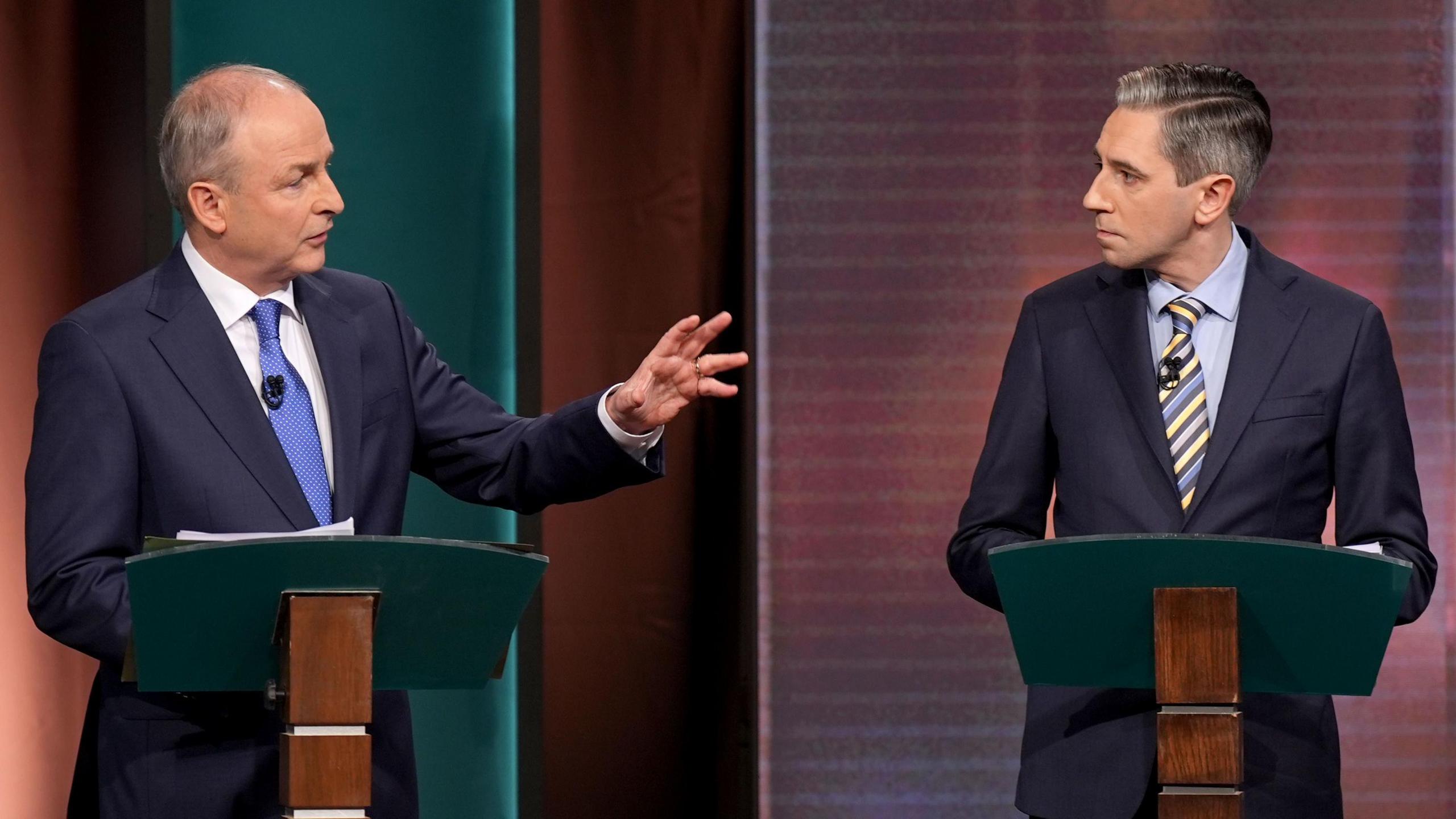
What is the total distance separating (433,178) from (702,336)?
177 cm

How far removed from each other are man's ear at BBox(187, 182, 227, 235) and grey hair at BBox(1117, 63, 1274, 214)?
4.54 ft

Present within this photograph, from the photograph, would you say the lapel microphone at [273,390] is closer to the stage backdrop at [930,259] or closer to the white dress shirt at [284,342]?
the white dress shirt at [284,342]

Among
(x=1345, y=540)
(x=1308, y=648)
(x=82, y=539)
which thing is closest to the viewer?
(x=1308, y=648)

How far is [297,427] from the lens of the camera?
2.45 meters

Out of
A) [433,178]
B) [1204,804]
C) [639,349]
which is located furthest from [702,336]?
[433,178]

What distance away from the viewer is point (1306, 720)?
7.68ft

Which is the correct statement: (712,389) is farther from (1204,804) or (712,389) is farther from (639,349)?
(639,349)

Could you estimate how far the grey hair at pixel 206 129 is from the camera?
8.28 ft

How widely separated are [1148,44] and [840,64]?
27.3 inches

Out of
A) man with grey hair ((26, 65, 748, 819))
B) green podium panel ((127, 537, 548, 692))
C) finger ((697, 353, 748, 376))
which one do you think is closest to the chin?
man with grey hair ((26, 65, 748, 819))

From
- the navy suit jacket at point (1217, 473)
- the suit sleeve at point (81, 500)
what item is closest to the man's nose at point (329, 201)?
the suit sleeve at point (81, 500)

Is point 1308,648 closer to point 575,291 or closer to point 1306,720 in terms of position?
point 1306,720

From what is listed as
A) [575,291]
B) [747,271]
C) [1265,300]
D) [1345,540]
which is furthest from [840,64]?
[1345,540]

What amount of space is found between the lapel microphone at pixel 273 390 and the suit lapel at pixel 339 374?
0.07 metres
